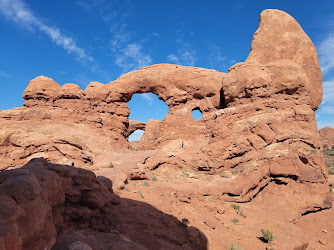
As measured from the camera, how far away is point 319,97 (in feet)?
54.2

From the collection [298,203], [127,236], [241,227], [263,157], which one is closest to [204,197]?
[241,227]

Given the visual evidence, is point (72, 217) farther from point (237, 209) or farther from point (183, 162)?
point (183, 162)

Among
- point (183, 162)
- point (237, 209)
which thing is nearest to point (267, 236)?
point (237, 209)

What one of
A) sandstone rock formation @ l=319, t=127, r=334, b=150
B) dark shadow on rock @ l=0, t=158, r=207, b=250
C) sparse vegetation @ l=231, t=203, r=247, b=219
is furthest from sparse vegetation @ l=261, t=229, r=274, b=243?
sandstone rock formation @ l=319, t=127, r=334, b=150

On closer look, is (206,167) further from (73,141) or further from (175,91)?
(73,141)

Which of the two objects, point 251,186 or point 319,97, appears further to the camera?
point 319,97

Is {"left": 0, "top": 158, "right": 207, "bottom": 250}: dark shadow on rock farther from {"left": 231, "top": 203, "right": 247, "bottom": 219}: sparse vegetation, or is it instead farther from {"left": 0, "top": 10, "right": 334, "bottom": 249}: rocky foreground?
{"left": 231, "top": 203, "right": 247, "bottom": 219}: sparse vegetation

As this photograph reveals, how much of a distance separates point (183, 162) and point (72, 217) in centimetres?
978

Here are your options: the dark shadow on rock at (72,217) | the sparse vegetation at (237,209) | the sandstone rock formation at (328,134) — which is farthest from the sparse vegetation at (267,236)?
the sandstone rock formation at (328,134)

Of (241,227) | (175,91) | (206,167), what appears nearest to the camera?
(241,227)

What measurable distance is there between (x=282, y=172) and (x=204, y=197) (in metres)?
4.81

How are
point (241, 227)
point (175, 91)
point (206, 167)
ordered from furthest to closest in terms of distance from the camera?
point (175, 91), point (206, 167), point (241, 227)

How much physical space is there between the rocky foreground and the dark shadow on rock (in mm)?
26

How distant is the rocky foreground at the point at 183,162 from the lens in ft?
15.6
